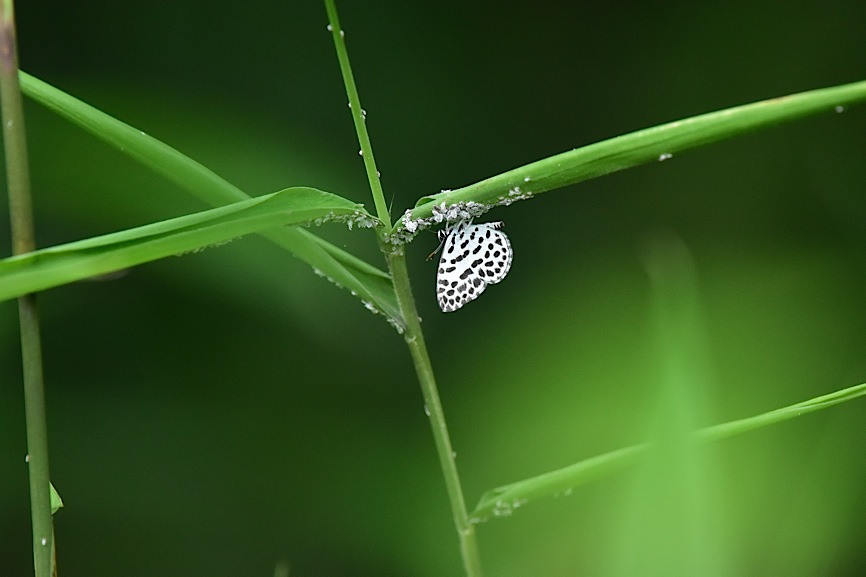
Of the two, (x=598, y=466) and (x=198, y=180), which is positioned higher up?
(x=198, y=180)

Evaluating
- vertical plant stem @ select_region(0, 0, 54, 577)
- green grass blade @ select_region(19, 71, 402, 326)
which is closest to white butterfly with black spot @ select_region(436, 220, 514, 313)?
Result: green grass blade @ select_region(19, 71, 402, 326)

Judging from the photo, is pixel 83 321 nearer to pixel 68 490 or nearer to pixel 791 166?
pixel 68 490

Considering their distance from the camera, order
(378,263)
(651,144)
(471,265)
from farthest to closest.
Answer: (378,263), (471,265), (651,144)

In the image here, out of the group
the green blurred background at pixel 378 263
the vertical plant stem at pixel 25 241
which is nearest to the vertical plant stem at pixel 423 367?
the vertical plant stem at pixel 25 241

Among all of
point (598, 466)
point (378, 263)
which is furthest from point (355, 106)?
point (378, 263)

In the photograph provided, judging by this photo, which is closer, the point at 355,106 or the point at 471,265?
the point at 355,106

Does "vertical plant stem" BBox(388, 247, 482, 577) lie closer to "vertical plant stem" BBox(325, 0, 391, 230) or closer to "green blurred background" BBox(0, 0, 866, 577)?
"vertical plant stem" BBox(325, 0, 391, 230)


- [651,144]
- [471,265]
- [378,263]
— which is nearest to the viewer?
[651,144]

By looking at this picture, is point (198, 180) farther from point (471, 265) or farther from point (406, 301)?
point (471, 265)
